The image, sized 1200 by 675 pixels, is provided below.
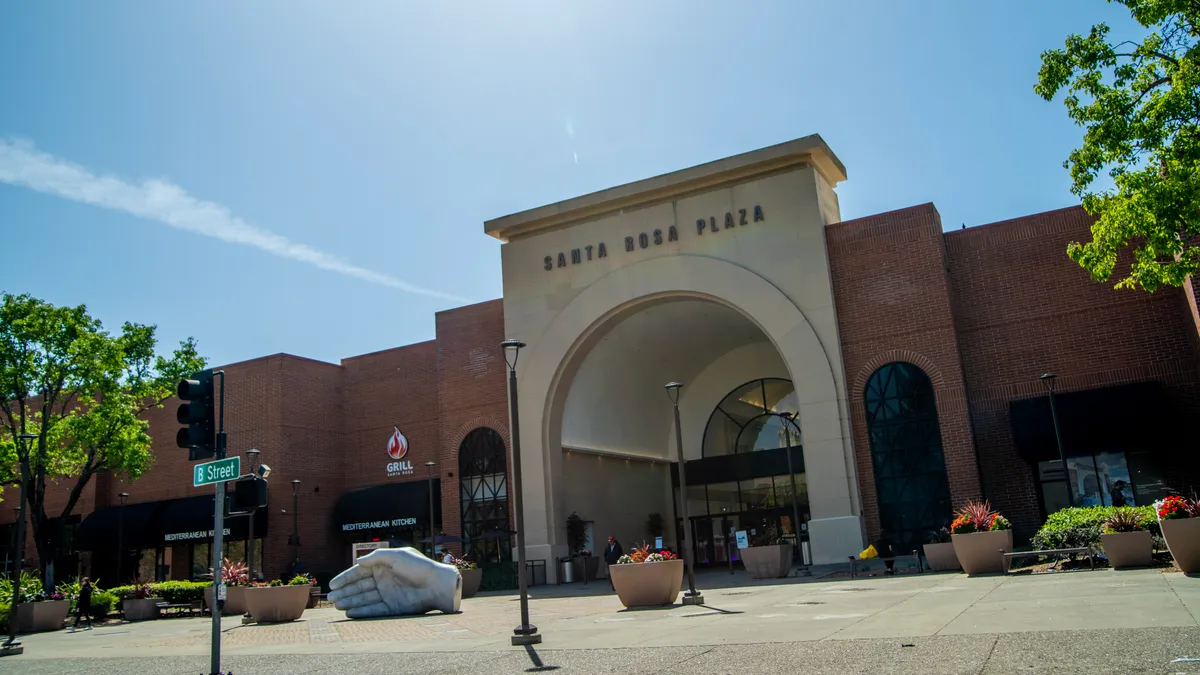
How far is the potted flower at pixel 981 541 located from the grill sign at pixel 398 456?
77.0 ft

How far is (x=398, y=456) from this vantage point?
1470 inches

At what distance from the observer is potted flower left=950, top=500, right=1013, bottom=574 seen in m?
18.7

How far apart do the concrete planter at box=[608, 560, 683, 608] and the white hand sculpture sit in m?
4.28

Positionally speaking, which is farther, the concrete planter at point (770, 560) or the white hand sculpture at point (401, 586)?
the concrete planter at point (770, 560)

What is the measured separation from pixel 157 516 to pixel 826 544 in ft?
88.0

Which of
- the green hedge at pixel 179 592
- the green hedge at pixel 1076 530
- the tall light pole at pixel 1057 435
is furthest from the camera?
the green hedge at pixel 179 592

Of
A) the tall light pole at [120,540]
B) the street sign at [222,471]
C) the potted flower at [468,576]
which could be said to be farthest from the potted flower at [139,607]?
the street sign at [222,471]

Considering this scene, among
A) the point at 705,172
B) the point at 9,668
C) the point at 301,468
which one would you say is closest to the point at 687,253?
the point at 705,172

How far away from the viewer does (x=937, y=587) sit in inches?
660

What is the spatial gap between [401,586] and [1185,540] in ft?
47.2

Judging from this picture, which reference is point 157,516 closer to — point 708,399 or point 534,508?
point 534,508

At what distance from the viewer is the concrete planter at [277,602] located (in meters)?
20.3

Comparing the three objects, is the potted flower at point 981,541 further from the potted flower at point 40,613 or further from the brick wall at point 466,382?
the potted flower at point 40,613

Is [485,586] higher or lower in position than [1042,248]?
lower
